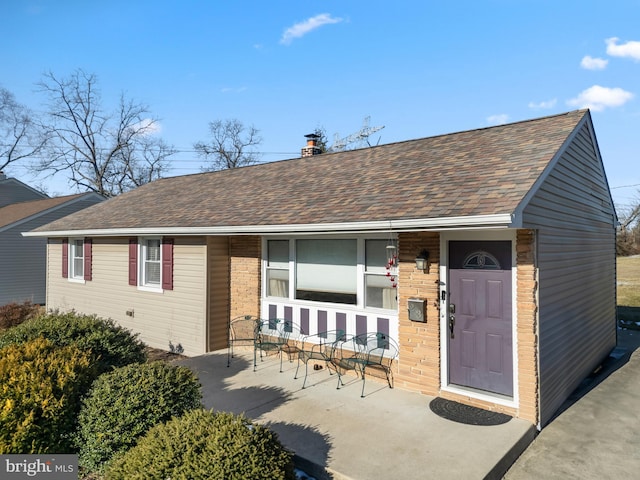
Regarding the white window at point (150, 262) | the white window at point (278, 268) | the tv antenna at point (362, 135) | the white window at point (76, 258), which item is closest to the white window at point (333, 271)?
the white window at point (278, 268)

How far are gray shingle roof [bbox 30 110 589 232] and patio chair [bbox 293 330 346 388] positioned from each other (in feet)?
7.06

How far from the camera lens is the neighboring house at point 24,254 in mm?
18094

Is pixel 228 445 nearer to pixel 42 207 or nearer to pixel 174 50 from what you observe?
pixel 174 50

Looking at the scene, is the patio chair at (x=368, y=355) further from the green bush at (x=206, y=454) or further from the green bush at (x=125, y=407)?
the green bush at (x=206, y=454)

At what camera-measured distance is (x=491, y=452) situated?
4324 mm

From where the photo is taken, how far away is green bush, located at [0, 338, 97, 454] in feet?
12.9

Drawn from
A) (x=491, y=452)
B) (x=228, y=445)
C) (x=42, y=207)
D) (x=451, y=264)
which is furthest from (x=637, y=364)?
(x=42, y=207)

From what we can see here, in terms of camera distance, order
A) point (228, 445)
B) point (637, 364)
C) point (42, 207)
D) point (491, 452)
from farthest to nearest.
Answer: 1. point (42, 207)
2. point (637, 364)
3. point (491, 452)
4. point (228, 445)

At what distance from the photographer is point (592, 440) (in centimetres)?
497

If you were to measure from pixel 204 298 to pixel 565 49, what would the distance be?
10135mm

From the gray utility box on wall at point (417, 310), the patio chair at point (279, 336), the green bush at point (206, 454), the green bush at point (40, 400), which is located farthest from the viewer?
the patio chair at point (279, 336)

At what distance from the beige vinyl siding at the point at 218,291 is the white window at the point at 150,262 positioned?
2.17m

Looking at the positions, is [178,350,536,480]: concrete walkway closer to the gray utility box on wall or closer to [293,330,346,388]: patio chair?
[293,330,346,388]: patio chair

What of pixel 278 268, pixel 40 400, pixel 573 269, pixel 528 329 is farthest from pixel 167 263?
pixel 573 269
